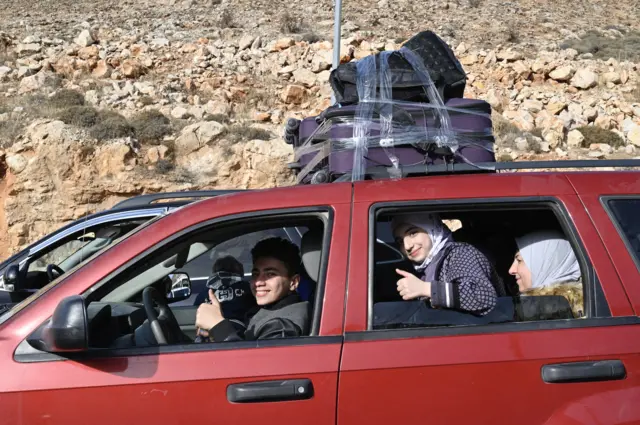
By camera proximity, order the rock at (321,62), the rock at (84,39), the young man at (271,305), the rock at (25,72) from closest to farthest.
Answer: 1. the young man at (271,305)
2. the rock at (25,72)
3. the rock at (321,62)
4. the rock at (84,39)

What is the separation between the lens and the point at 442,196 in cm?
268

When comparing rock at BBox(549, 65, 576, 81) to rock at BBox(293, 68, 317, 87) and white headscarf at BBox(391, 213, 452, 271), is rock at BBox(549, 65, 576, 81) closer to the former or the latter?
rock at BBox(293, 68, 317, 87)

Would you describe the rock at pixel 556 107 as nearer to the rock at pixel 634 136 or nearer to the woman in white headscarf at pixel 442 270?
the rock at pixel 634 136

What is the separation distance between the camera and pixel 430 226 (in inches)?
117

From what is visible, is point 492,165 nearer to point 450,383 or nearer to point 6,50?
point 450,383

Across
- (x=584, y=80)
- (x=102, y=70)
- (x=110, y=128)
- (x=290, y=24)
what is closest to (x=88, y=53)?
(x=102, y=70)

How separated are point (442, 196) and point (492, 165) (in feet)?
1.63

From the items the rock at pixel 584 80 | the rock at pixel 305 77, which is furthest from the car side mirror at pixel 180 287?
the rock at pixel 584 80

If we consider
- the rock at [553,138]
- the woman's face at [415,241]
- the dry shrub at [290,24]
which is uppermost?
the dry shrub at [290,24]

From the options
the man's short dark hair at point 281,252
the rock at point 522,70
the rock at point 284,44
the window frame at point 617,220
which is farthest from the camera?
the rock at point 284,44

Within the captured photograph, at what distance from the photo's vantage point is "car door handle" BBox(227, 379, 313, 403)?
2375 mm

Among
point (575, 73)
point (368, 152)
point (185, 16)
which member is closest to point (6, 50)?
point (185, 16)

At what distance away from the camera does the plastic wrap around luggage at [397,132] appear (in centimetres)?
314

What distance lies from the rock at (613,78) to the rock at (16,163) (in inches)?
646
